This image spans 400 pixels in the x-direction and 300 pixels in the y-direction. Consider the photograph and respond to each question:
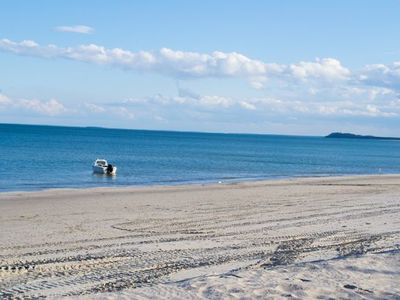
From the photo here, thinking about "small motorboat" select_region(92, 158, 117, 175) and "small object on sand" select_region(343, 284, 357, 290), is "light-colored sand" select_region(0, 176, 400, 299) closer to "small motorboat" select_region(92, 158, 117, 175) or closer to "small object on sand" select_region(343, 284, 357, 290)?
"small object on sand" select_region(343, 284, 357, 290)

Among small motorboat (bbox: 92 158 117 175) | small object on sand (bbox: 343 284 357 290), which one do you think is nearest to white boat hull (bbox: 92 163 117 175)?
small motorboat (bbox: 92 158 117 175)

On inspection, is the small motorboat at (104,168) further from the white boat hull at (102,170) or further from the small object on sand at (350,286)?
the small object on sand at (350,286)

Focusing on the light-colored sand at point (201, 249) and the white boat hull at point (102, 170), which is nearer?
the light-colored sand at point (201, 249)

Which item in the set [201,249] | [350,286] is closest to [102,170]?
[201,249]

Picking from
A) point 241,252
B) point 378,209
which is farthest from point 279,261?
point 378,209

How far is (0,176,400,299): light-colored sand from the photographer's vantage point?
8.09 meters

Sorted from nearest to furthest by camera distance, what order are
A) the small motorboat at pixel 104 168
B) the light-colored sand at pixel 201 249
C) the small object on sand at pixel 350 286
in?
the small object on sand at pixel 350 286 → the light-colored sand at pixel 201 249 → the small motorboat at pixel 104 168

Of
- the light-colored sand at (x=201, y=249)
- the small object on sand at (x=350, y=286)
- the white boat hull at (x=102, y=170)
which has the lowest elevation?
the white boat hull at (x=102, y=170)

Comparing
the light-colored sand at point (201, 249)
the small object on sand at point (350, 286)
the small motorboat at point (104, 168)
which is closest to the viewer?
the small object on sand at point (350, 286)

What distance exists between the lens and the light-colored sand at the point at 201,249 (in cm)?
809

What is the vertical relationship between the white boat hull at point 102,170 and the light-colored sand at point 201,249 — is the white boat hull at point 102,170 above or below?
below

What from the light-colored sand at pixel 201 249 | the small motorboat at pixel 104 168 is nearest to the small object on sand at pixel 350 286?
the light-colored sand at pixel 201 249

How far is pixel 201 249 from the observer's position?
38.6ft

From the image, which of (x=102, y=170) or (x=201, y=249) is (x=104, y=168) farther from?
(x=201, y=249)
